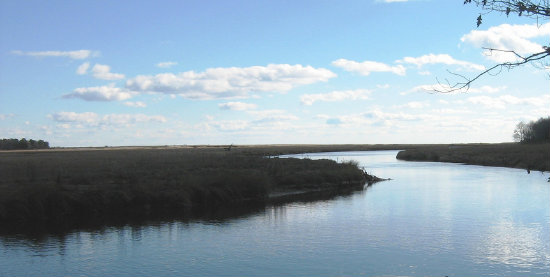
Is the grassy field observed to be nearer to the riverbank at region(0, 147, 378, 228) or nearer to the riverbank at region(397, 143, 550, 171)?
the riverbank at region(0, 147, 378, 228)

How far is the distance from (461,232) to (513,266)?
4.21 meters

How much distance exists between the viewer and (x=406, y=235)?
1631 cm

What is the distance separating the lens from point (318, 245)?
591 inches

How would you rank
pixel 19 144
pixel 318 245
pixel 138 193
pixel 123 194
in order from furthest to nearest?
1. pixel 19 144
2. pixel 138 193
3. pixel 123 194
4. pixel 318 245

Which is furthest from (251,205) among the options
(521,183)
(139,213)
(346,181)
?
A: (521,183)

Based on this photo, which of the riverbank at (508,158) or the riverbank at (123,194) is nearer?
the riverbank at (123,194)

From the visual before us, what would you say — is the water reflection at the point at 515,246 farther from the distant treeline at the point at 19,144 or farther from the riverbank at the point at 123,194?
the distant treeline at the point at 19,144

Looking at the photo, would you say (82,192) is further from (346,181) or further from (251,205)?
(346,181)

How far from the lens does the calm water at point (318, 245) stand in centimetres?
1252

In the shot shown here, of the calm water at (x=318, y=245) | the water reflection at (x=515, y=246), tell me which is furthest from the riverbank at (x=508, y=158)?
the water reflection at (x=515, y=246)

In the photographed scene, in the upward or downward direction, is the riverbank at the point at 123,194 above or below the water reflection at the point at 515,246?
above

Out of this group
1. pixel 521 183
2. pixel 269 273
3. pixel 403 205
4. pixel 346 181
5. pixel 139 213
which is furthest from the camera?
pixel 346 181

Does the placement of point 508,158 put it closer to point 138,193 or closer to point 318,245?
point 138,193

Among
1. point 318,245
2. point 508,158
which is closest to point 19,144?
point 508,158
